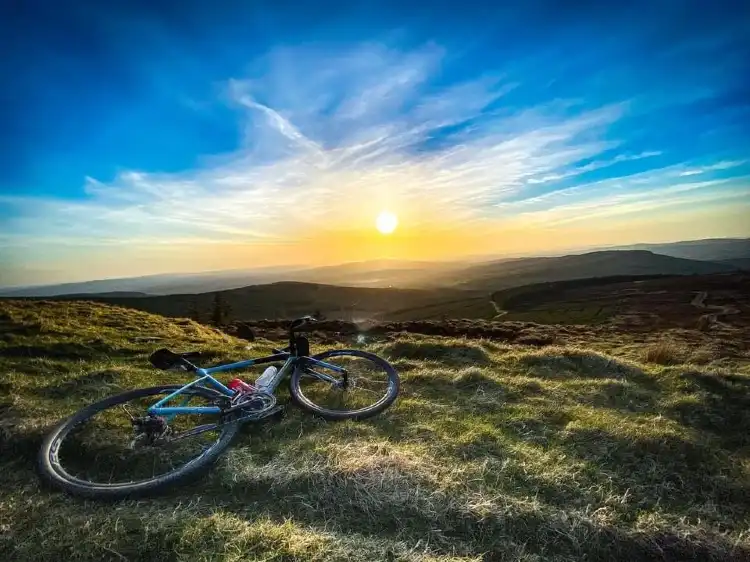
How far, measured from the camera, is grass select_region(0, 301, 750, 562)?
4.14m

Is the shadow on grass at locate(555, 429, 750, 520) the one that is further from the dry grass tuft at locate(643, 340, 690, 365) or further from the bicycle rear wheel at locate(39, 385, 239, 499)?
the dry grass tuft at locate(643, 340, 690, 365)

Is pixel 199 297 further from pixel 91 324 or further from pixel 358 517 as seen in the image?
pixel 358 517

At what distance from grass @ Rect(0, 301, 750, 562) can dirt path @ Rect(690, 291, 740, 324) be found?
43502 millimetres

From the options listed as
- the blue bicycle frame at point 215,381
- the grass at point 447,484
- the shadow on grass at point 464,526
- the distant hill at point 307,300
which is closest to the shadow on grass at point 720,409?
the grass at point 447,484

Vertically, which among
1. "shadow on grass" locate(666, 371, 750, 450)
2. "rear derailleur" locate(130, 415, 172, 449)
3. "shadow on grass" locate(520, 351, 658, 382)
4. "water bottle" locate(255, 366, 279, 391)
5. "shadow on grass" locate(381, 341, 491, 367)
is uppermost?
"water bottle" locate(255, 366, 279, 391)

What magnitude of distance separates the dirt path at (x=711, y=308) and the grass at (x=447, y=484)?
4350cm

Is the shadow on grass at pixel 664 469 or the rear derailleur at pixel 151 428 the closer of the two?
the shadow on grass at pixel 664 469

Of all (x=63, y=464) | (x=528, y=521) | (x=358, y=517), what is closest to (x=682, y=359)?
(x=528, y=521)

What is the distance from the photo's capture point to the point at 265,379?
7273 mm

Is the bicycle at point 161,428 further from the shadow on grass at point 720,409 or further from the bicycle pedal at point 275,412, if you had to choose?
the shadow on grass at point 720,409

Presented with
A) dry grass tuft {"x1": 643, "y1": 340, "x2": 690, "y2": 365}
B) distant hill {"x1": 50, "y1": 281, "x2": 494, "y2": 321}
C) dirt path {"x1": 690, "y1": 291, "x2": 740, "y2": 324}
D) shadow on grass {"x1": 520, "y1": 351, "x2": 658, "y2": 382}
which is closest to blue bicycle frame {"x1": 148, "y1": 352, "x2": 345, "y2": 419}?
shadow on grass {"x1": 520, "y1": 351, "x2": 658, "y2": 382}

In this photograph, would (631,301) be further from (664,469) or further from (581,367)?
(664,469)

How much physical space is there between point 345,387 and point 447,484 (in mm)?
3410

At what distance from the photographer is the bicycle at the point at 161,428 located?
16.6ft
